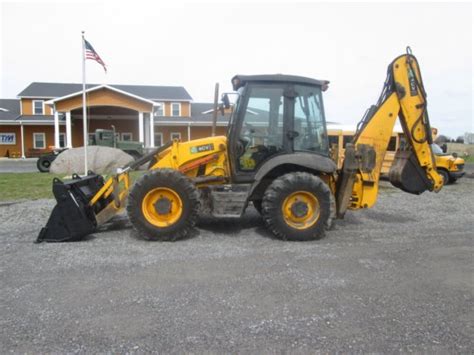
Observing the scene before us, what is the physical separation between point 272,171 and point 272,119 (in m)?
0.84

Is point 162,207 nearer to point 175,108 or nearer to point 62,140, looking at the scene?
point 62,140

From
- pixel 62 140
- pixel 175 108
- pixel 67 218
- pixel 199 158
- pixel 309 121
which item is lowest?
pixel 67 218

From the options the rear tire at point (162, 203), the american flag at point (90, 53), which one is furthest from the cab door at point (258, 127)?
the american flag at point (90, 53)

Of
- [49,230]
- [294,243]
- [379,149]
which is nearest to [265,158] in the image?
[294,243]

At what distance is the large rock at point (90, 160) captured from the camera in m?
18.0

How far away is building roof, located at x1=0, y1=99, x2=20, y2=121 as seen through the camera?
33.1 m

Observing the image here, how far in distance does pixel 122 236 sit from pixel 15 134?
32.6 metres

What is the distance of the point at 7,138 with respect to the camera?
108 ft

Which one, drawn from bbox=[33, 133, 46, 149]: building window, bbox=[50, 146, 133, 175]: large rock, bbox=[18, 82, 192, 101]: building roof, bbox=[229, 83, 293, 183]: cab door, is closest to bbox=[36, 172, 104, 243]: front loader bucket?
bbox=[229, 83, 293, 183]: cab door

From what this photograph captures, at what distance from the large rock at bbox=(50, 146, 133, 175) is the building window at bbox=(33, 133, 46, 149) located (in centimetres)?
1697

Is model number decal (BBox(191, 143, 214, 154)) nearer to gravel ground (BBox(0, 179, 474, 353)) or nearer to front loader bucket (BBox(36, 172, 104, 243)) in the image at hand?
gravel ground (BBox(0, 179, 474, 353))

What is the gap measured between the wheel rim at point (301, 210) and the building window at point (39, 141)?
107ft

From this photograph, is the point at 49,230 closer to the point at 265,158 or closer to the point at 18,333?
the point at 18,333

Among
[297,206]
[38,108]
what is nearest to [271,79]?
[297,206]
